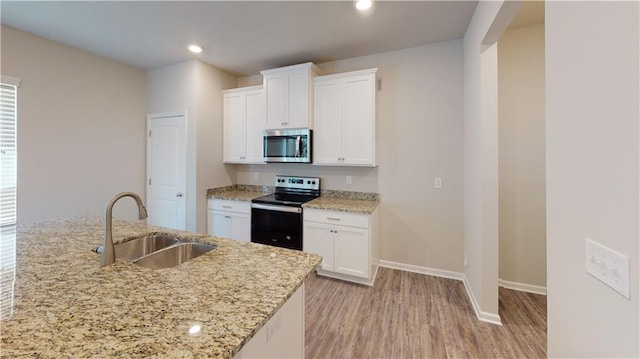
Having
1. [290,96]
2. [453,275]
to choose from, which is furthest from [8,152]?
[453,275]

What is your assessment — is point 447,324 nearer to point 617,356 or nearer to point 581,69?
point 617,356

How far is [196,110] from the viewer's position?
348 cm

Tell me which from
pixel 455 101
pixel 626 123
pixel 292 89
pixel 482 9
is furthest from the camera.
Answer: pixel 292 89

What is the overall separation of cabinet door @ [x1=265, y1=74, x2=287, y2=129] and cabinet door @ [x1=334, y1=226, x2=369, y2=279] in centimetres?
164

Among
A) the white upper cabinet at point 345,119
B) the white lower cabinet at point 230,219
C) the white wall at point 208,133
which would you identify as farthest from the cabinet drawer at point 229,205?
the white upper cabinet at point 345,119

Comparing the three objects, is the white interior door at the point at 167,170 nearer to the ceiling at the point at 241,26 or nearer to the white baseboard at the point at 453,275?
the ceiling at the point at 241,26

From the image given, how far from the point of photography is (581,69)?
87 cm

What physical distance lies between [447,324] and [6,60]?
4.96 m

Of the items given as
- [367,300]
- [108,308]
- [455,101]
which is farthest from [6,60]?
[455,101]

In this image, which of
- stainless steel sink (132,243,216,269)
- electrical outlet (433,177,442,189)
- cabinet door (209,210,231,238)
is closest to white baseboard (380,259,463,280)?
electrical outlet (433,177,442,189)

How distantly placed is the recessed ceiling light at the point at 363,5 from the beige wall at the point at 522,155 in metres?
1.55

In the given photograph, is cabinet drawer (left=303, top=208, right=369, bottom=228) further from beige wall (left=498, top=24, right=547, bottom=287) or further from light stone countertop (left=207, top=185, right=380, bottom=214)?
beige wall (left=498, top=24, right=547, bottom=287)

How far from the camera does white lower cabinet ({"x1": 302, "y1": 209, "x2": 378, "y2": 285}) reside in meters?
2.78

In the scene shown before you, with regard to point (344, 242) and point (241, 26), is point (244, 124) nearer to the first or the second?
point (241, 26)
